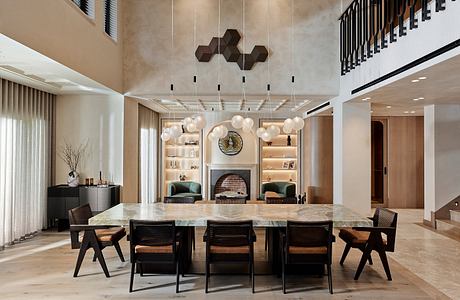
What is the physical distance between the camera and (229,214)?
16.8 ft

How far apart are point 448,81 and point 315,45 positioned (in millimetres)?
3170

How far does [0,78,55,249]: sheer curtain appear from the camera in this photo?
21.4 feet

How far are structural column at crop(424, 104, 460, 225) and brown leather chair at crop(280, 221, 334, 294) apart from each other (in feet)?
16.6

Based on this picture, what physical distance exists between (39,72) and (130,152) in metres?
2.82

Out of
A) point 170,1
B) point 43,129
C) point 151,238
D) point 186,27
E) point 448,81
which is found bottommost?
point 151,238

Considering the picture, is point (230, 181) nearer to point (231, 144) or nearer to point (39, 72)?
point (231, 144)

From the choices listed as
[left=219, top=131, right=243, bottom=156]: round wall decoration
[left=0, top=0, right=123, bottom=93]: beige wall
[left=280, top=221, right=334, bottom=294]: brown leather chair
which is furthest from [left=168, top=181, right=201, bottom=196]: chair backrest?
[left=280, top=221, right=334, bottom=294]: brown leather chair

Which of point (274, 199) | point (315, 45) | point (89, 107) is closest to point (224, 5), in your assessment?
point (315, 45)

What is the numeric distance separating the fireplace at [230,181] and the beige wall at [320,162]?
1835mm

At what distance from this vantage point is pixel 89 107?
8.16 metres

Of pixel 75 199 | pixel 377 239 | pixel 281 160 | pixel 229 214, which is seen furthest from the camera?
pixel 281 160

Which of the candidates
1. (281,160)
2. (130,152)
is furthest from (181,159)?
(130,152)

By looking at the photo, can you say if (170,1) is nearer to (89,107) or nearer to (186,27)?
(186,27)

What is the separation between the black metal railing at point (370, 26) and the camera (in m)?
5.05
